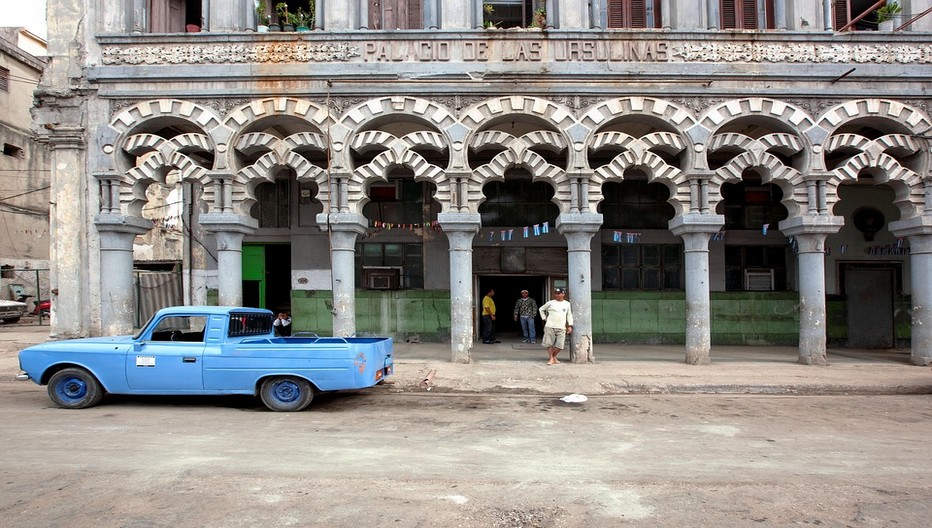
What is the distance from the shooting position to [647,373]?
1062 centimetres

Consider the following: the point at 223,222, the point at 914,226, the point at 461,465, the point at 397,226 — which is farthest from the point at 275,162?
the point at 914,226

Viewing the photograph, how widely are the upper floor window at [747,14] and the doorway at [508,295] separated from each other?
8.17m

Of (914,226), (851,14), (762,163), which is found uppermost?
(851,14)

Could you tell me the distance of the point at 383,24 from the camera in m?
12.9

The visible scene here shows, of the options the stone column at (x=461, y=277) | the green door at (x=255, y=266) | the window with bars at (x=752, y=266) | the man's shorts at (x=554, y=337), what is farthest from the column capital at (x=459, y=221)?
the window with bars at (x=752, y=266)

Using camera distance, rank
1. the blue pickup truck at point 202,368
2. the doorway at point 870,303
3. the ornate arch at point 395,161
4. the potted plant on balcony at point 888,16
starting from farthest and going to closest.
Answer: the doorway at point 870,303 < the potted plant on balcony at point 888,16 < the ornate arch at point 395,161 < the blue pickup truck at point 202,368

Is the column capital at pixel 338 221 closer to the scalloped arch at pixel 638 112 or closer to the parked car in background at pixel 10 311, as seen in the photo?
→ the scalloped arch at pixel 638 112

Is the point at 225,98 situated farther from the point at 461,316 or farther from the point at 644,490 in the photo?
the point at 644,490

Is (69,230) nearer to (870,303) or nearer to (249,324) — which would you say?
(249,324)

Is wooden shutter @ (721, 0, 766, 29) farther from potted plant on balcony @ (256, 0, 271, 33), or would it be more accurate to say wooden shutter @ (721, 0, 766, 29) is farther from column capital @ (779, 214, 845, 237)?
potted plant on balcony @ (256, 0, 271, 33)

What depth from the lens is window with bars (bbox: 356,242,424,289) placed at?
15.8m

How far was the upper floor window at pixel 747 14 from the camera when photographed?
12922 mm

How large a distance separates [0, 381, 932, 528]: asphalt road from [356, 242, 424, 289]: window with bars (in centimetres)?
762

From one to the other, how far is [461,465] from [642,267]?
39.0 feet
